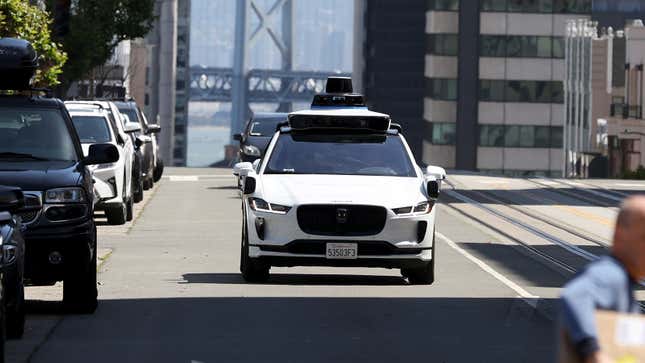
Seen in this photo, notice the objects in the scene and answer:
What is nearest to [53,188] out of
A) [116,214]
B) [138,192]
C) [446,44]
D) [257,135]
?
[116,214]

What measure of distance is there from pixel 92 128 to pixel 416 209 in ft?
43.2

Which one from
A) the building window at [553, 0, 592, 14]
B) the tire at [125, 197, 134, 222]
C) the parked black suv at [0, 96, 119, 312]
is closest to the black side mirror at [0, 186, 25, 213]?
the parked black suv at [0, 96, 119, 312]

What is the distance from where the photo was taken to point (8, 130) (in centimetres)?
1656

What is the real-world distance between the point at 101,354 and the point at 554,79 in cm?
14971

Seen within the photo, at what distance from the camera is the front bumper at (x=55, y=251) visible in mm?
15484

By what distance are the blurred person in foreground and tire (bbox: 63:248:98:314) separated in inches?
391

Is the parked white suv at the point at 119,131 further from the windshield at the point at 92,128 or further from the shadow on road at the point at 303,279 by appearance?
the shadow on road at the point at 303,279

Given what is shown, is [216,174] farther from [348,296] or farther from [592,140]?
[592,140]

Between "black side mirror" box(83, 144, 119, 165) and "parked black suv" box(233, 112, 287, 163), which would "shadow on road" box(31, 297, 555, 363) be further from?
"parked black suv" box(233, 112, 287, 163)

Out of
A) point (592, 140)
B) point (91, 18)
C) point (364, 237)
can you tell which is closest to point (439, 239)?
point (364, 237)

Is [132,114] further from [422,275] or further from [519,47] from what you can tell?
[519,47]

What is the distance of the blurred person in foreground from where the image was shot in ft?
19.7

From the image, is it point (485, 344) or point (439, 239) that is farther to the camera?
point (439, 239)

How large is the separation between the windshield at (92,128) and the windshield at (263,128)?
10.3 m
